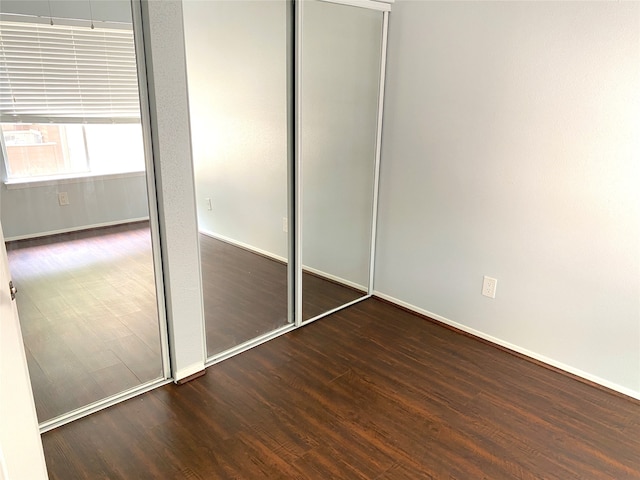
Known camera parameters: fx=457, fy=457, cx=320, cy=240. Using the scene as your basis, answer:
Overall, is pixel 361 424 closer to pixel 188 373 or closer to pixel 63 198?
pixel 188 373

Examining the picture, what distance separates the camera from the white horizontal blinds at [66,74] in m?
1.77

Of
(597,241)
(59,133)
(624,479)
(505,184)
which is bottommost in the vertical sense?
(624,479)

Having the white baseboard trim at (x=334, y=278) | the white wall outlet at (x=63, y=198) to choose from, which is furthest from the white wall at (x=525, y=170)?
the white wall outlet at (x=63, y=198)

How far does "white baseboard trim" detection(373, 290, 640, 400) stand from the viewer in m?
2.46

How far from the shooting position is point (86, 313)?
223cm

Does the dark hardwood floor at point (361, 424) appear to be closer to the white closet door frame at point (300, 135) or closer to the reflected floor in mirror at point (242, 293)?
the reflected floor in mirror at point (242, 293)

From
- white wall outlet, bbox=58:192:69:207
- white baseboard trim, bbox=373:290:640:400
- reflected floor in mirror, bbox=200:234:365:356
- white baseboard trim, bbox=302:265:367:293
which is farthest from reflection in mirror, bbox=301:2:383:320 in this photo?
white wall outlet, bbox=58:192:69:207

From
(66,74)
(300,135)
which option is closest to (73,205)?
(66,74)

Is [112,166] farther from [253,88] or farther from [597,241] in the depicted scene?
[597,241]

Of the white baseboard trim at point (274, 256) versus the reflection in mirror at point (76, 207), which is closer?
the reflection in mirror at point (76, 207)

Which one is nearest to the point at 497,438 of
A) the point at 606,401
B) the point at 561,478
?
the point at 561,478

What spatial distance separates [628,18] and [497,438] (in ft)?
6.67

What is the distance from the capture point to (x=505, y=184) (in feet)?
8.76

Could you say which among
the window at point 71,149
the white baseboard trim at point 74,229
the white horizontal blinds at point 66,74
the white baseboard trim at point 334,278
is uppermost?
the white horizontal blinds at point 66,74
